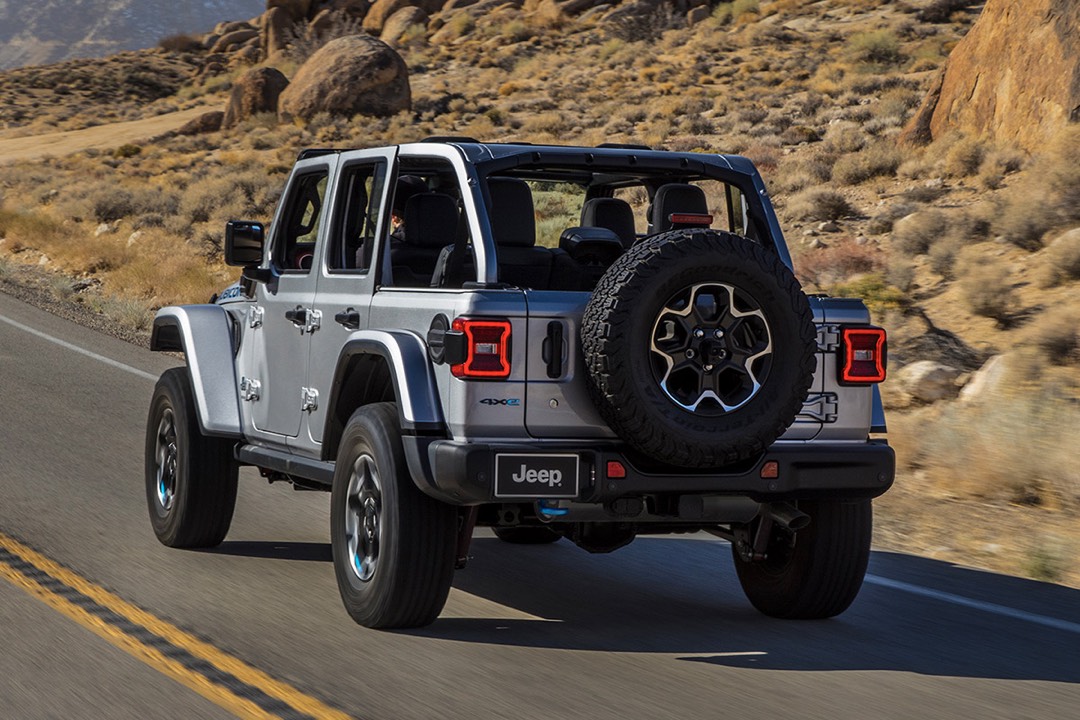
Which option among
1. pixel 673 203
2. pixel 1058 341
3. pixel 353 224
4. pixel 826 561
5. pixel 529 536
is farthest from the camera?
pixel 1058 341

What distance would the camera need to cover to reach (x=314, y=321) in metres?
6.93

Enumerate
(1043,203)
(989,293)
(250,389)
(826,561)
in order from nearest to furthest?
(826,561)
(250,389)
(989,293)
(1043,203)

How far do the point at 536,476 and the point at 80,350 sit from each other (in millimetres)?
12368

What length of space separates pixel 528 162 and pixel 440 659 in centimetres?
219

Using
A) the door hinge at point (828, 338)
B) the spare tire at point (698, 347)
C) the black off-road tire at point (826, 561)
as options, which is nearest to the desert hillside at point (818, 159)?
the black off-road tire at point (826, 561)

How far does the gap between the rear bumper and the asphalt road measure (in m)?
0.64

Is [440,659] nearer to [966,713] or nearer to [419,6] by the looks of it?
[966,713]

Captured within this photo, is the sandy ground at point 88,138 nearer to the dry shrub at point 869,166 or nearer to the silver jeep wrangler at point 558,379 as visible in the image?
the dry shrub at point 869,166

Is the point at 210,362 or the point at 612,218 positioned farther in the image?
the point at 210,362

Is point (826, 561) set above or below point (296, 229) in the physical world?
below

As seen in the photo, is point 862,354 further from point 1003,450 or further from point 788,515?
point 1003,450

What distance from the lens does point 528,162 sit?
6.41 meters

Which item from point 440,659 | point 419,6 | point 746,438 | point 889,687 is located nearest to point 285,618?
point 440,659

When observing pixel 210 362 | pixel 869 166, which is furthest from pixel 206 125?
pixel 210 362
